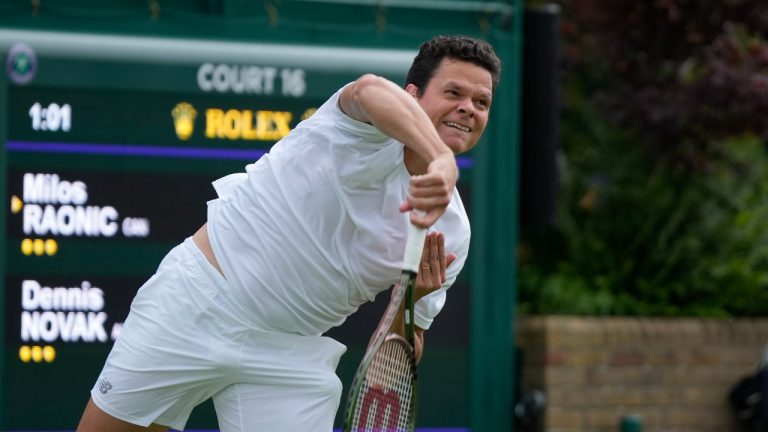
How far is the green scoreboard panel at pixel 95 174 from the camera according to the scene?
597 centimetres

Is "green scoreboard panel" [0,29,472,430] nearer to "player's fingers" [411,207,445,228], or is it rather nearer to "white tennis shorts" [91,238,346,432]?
"white tennis shorts" [91,238,346,432]

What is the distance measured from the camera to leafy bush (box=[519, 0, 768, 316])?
7.69m

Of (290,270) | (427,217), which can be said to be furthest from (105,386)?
(427,217)

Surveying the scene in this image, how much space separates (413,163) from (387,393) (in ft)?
1.88

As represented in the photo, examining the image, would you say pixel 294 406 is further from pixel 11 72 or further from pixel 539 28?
pixel 539 28

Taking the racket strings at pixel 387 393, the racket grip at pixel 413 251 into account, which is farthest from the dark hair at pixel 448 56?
the racket strings at pixel 387 393

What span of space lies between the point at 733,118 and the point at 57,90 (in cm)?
352

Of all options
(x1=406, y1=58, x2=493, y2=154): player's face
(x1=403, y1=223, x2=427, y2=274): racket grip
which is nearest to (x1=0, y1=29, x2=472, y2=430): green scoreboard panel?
(x1=406, y1=58, x2=493, y2=154): player's face

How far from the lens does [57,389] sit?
600cm

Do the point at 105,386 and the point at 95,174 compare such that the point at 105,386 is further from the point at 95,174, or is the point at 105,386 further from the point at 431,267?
the point at 95,174

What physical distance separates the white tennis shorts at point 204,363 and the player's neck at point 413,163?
1.90 ft

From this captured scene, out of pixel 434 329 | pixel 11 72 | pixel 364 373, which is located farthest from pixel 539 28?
pixel 364 373

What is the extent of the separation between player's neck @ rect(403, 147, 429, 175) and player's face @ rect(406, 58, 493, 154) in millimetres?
81

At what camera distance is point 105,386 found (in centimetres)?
390
